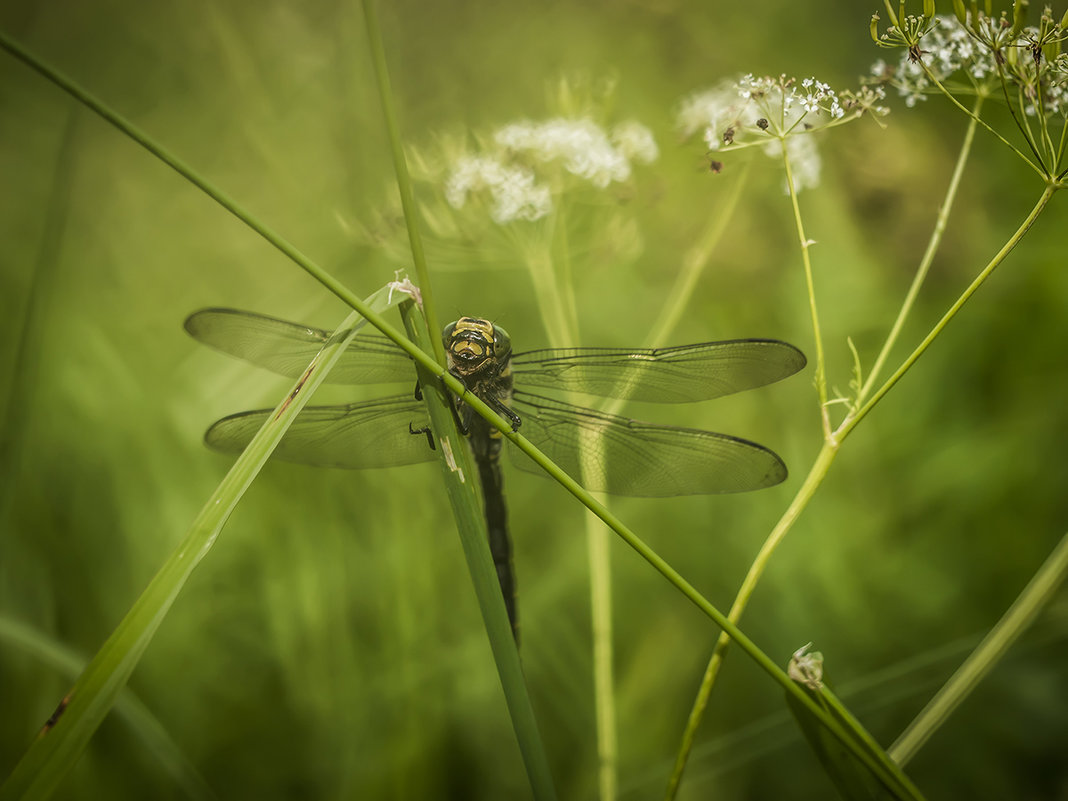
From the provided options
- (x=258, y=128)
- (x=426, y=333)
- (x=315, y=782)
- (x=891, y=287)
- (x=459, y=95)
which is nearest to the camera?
(x=426, y=333)

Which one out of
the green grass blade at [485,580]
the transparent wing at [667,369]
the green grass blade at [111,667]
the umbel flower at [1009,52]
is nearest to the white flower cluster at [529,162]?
the transparent wing at [667,369]

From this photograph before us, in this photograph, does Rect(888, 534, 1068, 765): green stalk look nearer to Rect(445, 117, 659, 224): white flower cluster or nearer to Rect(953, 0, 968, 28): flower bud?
Rect(953, 0, 968, 28): flower bud

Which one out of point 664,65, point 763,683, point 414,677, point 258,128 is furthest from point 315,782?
point 664,65

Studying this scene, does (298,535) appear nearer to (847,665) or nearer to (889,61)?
(847,665)

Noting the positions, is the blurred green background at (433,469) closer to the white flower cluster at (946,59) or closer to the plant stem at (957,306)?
the plant stem at (957,306)

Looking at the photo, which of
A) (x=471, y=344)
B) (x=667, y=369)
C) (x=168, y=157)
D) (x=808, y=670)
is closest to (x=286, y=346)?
(x=471, y=344)

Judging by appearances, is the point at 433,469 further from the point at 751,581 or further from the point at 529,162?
the point at 751,581

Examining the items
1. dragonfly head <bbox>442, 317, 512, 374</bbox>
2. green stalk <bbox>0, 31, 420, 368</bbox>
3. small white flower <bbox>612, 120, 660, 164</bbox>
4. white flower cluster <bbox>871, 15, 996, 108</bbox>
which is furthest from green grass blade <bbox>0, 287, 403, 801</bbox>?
small white flower <bbox>612, 120, 660, 164</bbox>
